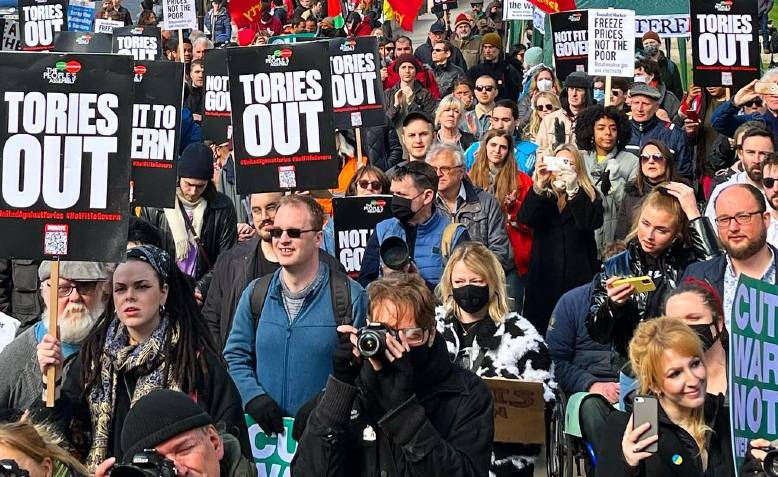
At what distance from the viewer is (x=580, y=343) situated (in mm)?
8164

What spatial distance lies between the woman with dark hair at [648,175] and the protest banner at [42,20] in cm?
1000

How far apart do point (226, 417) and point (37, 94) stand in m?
1.69

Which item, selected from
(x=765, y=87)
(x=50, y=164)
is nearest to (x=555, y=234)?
(x=765, y=87)

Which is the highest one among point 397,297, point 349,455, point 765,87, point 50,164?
→ point 765,87

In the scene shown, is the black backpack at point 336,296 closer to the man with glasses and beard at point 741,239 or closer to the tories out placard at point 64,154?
the tories out placard at point 64,154

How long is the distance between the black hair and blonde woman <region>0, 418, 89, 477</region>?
7.53 meters

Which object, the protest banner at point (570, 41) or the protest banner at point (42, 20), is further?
the protest banner at point (42, 20)

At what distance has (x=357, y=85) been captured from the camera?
12.6 meters

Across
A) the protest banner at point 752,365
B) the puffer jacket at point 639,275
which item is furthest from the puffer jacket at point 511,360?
the protest banner at point 752,365

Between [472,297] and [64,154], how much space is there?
196 cm

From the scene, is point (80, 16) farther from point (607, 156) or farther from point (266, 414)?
point (266, 414)

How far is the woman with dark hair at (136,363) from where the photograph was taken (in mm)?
5871

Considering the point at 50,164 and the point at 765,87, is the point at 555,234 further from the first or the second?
the point at 50,164

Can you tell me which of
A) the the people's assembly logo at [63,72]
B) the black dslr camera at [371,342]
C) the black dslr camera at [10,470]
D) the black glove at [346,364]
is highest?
the the people's assembly logo at [63,72]
